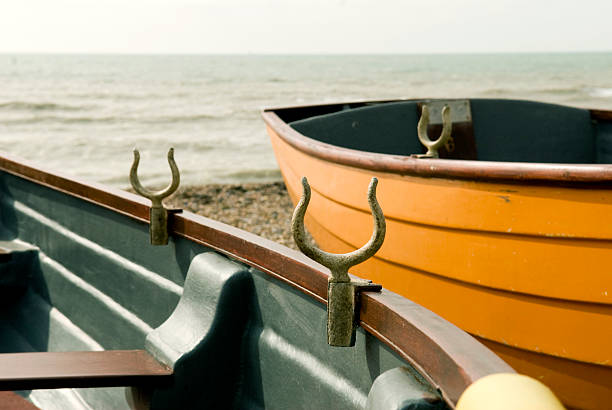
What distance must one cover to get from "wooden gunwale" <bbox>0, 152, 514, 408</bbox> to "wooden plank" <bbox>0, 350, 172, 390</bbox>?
0.38 m

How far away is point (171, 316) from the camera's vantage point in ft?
6.54

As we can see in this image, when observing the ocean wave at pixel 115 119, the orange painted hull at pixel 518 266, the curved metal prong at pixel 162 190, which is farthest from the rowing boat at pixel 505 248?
the ocean wave at pixel 115 119

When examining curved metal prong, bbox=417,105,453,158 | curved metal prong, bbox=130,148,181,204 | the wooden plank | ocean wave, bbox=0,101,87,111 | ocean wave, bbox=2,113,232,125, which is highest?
curved metal prong, bbox=417,105,453,158

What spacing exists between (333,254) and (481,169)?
1.38 metres

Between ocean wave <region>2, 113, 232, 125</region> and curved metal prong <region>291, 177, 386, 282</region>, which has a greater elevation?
curved metal prong <region>291, 177, 386, 282</region>

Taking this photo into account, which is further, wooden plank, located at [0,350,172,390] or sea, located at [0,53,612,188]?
sea, located at [0,53,612,188]

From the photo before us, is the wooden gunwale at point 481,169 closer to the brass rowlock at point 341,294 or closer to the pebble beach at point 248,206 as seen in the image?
the brass rowlock at point 341,294

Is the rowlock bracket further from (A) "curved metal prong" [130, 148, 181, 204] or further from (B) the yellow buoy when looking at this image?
(B) the yellow buoy

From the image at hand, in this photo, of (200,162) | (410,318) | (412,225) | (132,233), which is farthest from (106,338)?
(200,162)

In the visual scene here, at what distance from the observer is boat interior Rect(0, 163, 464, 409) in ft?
4.78

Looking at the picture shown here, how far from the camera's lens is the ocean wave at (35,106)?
26516 millimetres

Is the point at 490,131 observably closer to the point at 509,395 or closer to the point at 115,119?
the point at 509,395

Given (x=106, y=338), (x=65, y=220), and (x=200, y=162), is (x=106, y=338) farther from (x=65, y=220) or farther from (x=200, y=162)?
(x=200, y=162)

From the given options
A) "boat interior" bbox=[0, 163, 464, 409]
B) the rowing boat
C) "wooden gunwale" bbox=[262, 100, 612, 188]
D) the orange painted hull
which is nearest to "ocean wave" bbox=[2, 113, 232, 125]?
"boat interior" bbox=[0, 163, 464, 409]
